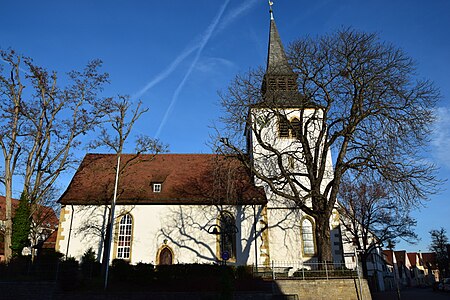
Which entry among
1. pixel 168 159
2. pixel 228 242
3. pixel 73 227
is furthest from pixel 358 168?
Answer: pixel 73 227

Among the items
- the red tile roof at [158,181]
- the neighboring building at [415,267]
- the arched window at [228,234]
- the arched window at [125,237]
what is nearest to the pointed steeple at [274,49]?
the red tile roof at [158,181]

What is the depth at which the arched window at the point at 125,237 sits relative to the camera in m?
20.9

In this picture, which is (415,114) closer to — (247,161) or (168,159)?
(247,161)

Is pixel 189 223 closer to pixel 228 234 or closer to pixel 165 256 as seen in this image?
pixel 165 256

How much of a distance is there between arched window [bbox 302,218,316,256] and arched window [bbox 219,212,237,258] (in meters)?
4.79

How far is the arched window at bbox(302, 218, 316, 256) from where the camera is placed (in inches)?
854

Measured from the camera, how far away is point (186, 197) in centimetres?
2225

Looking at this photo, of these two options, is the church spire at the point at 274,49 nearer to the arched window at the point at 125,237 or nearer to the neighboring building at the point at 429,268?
the arched window at the point at 125,237

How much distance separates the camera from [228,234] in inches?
842

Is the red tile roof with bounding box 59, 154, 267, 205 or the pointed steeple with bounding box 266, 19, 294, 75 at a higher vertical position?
the pointed steeple with bounding box 266, 19, 294, 75

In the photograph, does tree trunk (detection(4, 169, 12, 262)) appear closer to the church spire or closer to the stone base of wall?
the stone base of wall

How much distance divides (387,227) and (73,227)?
26646 mm

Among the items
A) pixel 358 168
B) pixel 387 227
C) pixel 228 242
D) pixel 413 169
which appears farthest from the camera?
pixel 387 227

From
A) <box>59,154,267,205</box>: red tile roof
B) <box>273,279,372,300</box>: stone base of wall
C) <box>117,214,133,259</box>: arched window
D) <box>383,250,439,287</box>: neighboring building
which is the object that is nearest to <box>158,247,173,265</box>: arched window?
<box>117,214,133,259</box>: arched window
